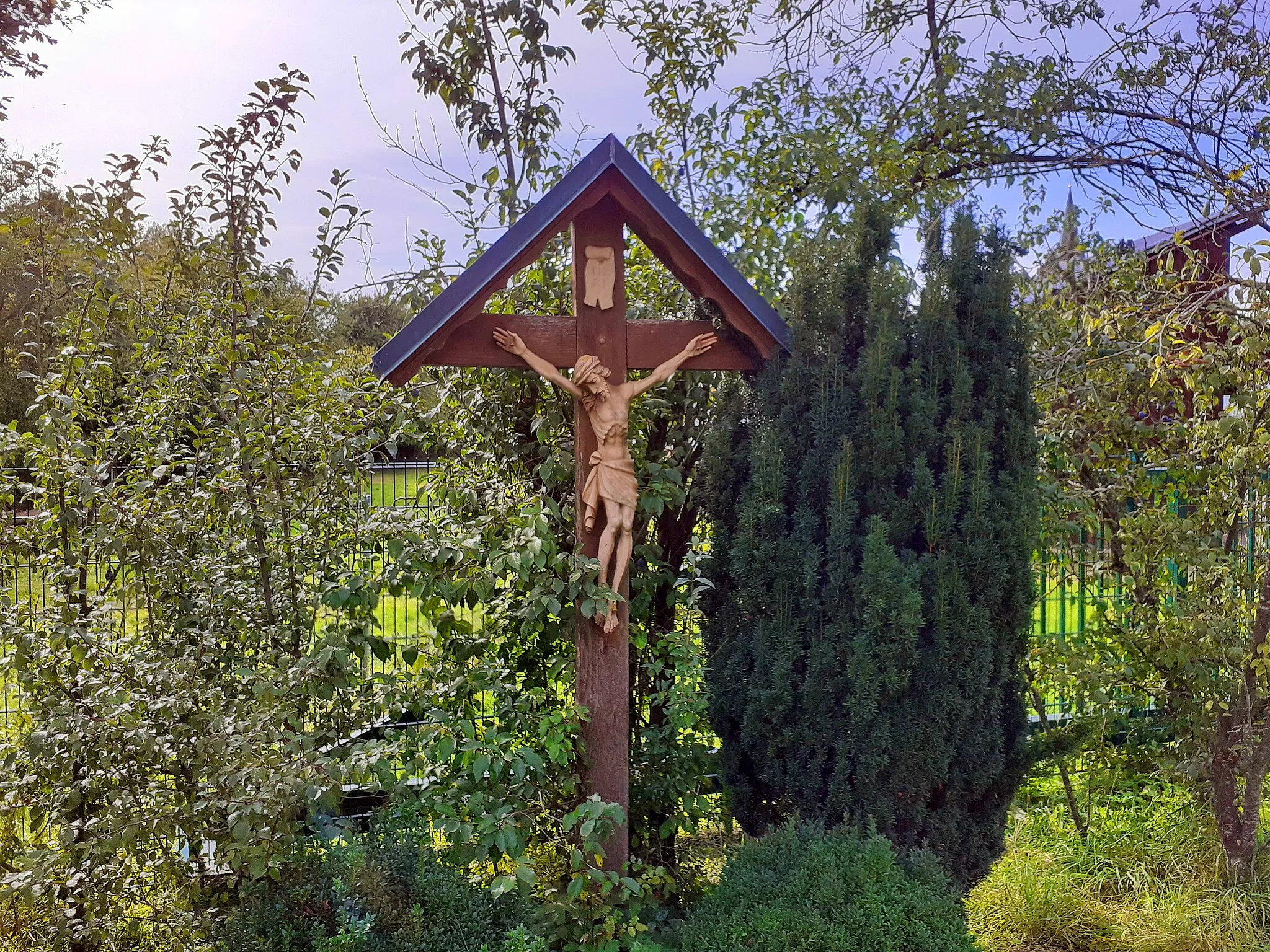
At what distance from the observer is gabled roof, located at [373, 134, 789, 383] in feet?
10.9

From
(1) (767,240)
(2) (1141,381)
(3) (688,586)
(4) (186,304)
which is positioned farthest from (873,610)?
(4) (186,304)

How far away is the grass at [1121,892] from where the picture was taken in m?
4.07

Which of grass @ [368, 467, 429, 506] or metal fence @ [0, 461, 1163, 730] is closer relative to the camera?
metal fence @ [0, 461, 1163, 730]

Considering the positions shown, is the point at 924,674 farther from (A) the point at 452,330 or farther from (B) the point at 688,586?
(A) the point at 452,330

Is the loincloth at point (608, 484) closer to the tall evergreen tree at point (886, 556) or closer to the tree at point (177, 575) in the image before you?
the tall evergreen tree at point (886, 556)

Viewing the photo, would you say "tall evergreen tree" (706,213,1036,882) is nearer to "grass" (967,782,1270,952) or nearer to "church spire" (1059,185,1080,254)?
"grass" (967,782,1270,952)

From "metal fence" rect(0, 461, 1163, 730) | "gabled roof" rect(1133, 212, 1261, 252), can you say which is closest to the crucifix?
"metal fence" rect(0, 461, 1163, 730)

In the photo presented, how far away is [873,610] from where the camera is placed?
3414mm

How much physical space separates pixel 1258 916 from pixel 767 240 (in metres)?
4.04

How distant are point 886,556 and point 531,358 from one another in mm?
1546

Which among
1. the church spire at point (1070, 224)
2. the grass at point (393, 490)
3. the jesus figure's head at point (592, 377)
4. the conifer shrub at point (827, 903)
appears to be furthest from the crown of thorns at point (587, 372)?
the church spire at point (1070, 224)

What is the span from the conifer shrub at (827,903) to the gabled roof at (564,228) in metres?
2.02

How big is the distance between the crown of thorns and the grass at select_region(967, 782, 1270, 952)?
2.68 metres

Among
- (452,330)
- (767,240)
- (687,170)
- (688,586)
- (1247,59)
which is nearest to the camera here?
(452,330)
